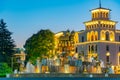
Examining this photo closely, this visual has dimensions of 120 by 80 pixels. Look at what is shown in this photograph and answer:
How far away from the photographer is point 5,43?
8606 centimetres

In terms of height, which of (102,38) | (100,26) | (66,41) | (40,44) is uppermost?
(100,26)

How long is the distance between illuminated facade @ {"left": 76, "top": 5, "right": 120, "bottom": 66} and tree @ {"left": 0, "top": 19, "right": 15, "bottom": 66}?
13.3 metres

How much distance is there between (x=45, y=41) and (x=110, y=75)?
35874 millimetres

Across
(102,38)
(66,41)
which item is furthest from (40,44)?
(66,41)

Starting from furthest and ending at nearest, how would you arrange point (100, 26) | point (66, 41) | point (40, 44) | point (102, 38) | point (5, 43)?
point (66, 41), point (100, 26), point (102, 38), point (5, 43), point (40, 44)

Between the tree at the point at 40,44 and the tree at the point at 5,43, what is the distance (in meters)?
3.06

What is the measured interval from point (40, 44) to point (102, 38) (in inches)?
523

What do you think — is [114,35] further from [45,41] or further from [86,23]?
[45,41]

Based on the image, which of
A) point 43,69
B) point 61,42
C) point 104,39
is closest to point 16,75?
point 43,69

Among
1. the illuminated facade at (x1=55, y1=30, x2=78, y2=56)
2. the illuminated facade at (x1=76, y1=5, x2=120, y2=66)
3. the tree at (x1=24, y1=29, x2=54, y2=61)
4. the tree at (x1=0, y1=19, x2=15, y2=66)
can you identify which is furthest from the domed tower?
the tree at (x1=0, y1=19, x2=15, y2=66)

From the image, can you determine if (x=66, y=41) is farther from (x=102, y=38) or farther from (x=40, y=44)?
(x=40, y=44)

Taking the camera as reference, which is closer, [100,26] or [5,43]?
[5,43]

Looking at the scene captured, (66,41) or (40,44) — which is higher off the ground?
(66,41)

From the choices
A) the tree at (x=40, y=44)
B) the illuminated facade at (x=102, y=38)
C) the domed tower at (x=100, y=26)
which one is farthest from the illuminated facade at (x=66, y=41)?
the tree at (x=40, y=44)
